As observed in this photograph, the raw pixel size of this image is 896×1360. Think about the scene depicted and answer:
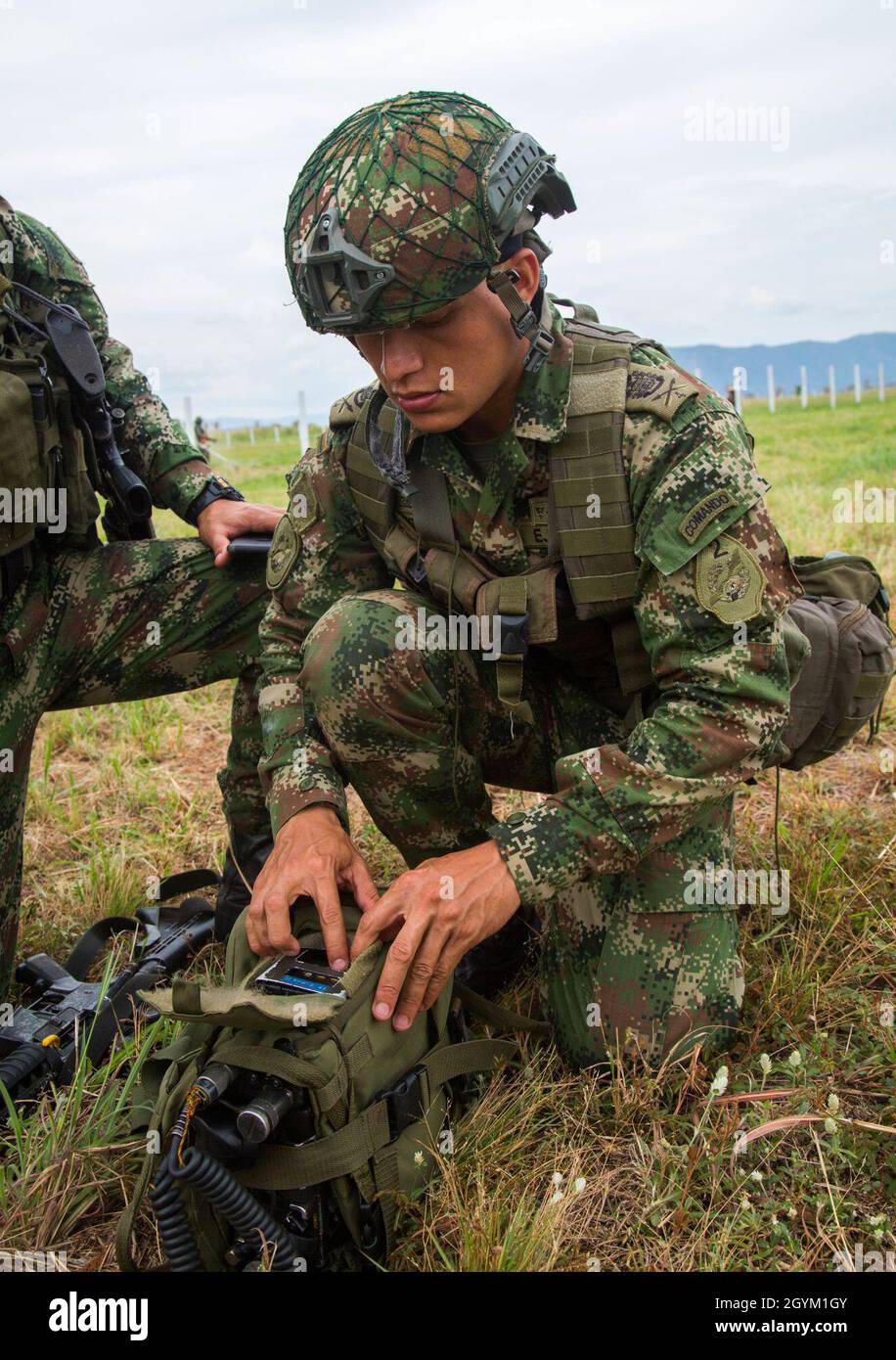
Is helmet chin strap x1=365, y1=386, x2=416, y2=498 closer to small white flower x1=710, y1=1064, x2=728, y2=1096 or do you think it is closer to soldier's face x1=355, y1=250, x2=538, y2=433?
soldier's face x1=355, y1=250, x2=538, y2=433

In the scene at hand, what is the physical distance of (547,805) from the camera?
2518mm

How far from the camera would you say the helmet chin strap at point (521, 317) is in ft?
8.15

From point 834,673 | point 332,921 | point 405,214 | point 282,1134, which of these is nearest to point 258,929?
point 332,921

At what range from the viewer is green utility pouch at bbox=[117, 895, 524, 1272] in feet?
6.85

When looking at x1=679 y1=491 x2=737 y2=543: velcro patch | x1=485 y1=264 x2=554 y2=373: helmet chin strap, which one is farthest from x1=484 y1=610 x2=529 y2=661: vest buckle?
x1=485 y1=264 x2=554 y2=373: helmet chin strap

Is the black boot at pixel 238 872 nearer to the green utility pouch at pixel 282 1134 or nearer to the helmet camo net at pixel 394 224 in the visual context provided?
the green utility pouch at pixel 282 1134

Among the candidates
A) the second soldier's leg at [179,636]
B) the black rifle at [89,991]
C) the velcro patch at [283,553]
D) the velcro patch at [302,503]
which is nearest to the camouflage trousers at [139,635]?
the second soldier's leg at [179,636]

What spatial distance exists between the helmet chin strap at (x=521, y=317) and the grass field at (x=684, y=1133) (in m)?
1.58

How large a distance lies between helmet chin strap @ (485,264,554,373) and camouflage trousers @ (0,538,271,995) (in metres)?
1.32

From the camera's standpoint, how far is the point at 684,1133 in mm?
2596
